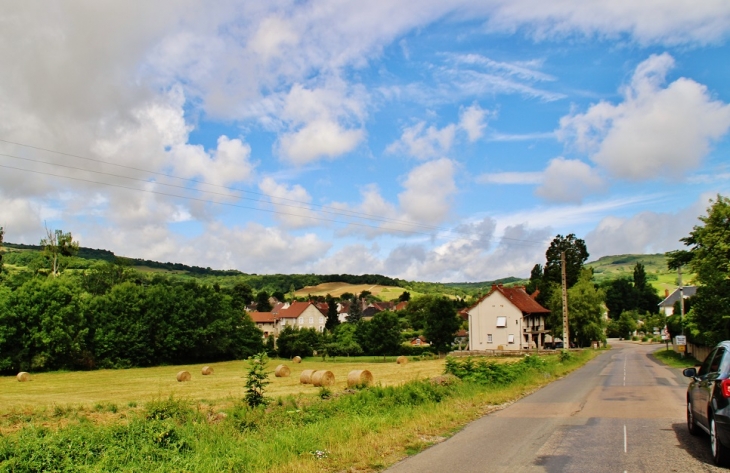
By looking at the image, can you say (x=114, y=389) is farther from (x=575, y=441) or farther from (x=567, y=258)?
(x=567, y=258)

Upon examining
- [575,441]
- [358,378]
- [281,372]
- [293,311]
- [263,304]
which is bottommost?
[281,372]

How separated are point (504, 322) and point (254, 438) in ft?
234

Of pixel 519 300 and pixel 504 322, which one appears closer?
pixel 504 322

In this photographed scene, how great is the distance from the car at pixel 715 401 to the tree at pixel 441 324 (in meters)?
73.0

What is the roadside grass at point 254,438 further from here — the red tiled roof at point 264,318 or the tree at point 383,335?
the red tiled roof at point 264,318

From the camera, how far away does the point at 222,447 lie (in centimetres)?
1110

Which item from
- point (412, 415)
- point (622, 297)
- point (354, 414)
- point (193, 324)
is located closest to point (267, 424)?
point (354, 414)

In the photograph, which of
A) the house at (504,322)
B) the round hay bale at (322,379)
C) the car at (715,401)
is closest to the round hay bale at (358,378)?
the round hay bale at (322,379)

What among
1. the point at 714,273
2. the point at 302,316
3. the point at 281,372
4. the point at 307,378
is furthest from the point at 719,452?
the point at 302,316

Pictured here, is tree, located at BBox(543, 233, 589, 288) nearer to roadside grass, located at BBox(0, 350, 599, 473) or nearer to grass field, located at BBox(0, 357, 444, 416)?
grass field, located at BBox(0, 357, 444, 416)

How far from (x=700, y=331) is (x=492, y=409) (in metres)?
32.1

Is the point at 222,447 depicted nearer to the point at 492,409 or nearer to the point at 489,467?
the point at 489,467

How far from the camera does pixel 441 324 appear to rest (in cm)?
8462

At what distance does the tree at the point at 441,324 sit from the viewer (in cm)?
8481
